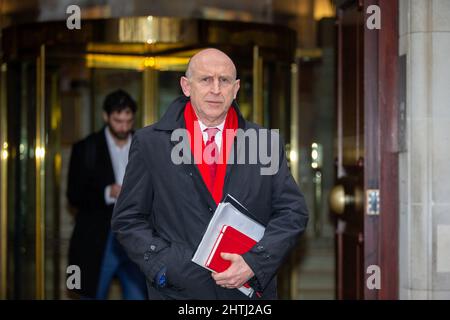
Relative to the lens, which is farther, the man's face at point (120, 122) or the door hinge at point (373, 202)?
the man's face at point (120, 122)

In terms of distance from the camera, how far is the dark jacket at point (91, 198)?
271 inches

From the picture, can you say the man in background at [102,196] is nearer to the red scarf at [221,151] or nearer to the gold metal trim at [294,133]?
the gold metal trim at [294,133]

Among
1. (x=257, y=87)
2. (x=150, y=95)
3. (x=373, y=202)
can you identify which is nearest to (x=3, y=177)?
(x=150, y=95)

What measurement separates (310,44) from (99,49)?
2.38m

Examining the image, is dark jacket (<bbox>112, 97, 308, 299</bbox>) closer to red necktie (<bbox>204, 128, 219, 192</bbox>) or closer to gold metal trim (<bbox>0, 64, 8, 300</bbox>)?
red necktie (<bbox>204, 128, 219, 192</bbox>)

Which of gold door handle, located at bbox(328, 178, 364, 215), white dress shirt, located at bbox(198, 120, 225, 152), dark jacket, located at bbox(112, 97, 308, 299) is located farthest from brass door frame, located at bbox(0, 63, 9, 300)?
white dress shirt, located at bbox(198, 120, 225, 152)

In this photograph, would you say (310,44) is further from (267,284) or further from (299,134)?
(267,284)

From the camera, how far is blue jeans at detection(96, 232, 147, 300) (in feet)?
22.0

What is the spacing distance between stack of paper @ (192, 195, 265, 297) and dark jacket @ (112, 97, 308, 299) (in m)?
0.07

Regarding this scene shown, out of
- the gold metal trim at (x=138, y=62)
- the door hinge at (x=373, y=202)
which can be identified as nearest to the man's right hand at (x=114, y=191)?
the gold metal trim at (x=138, y=62)

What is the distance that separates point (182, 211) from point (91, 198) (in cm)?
351

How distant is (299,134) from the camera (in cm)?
1030

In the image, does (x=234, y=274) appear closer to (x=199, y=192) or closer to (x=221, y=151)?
(x=199, y=192)

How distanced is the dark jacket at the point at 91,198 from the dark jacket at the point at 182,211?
3324mm
